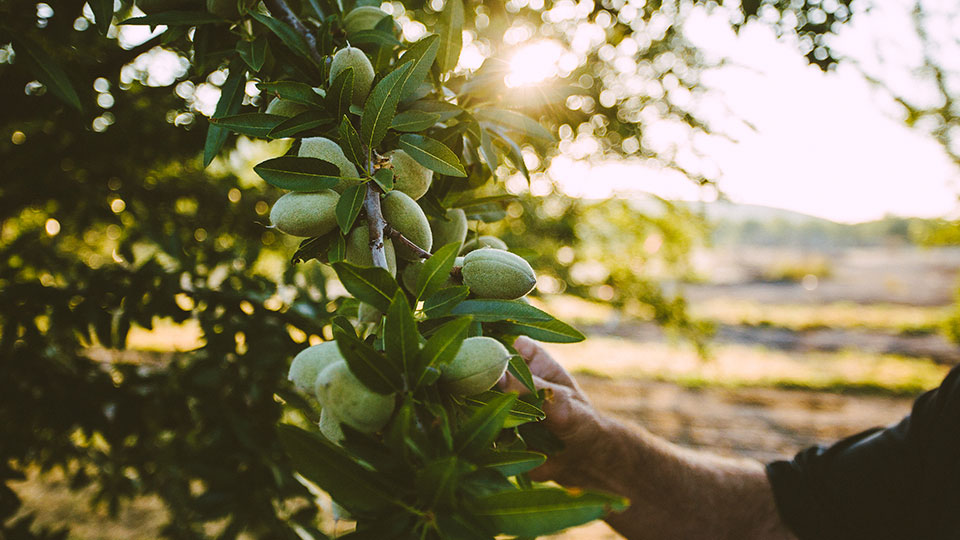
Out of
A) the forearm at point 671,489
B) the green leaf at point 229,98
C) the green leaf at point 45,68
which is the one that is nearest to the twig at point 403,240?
the green leaf at point 229,98

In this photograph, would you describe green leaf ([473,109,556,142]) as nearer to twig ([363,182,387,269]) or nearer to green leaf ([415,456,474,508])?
twig ([363,182,387,269])

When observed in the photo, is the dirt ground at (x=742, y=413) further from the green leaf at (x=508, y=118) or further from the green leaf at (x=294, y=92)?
the green leaf at (x=294, y=92)

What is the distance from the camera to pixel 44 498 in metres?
4.48

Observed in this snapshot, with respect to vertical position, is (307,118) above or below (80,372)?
above

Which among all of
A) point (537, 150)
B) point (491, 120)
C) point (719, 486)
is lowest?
point (719, 486)

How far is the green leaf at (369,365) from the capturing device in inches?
21.1

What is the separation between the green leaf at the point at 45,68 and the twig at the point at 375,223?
67 cm

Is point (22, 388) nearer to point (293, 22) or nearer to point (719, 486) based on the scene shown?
point (293, 22)

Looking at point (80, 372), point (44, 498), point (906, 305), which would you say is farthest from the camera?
point (906, 305)

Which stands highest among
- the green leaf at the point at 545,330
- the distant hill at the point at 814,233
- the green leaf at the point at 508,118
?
the green leaf at the point at 508,118

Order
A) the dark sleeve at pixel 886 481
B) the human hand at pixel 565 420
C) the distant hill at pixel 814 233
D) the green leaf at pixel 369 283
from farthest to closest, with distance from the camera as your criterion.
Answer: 1. the distant hill at pixel 814 233
2. the dark sleeve at pixel 886 481
3. the human hand at pixel 565 420
4. the green leaf at pixel 369 283

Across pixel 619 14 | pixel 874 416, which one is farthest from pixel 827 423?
pixel 619 14

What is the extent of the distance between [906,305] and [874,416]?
9.19 meters

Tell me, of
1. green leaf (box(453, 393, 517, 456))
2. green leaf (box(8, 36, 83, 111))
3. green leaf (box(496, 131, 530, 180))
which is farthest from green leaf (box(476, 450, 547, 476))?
green leaf (box(8, 36, 83, 111))
